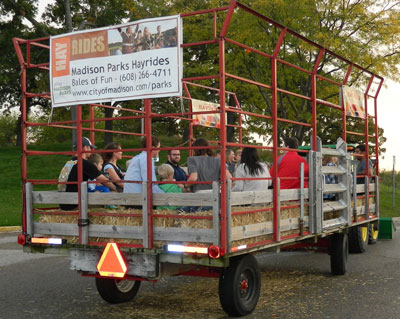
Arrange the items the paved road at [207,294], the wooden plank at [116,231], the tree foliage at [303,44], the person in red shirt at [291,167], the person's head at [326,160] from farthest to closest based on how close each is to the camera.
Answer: the tree foliage at [303,44] < the person's head at [326,160] < the person in red shirt at [291,167] < the paved road at [207,294] < the wooden plank at [116,231]

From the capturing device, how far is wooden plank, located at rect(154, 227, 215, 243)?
17.8ft

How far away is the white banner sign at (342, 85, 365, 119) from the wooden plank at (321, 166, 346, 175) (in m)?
1.14

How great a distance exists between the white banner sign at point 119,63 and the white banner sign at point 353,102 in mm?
4326

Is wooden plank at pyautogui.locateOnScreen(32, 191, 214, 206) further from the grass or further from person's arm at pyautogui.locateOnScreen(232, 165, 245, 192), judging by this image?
the grass

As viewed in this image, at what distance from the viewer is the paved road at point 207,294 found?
6.39 metres

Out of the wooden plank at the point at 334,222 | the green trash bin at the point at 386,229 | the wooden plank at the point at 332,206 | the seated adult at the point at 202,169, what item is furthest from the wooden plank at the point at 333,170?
the green trash bin at the point at 386,229

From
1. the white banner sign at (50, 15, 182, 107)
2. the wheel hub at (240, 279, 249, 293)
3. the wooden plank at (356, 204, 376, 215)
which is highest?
the white banner sign at (50, 15, 182, 107)

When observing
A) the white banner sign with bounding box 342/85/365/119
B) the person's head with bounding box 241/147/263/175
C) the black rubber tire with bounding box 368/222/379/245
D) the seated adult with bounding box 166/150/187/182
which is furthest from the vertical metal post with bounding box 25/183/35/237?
the black rubber tire with bounding box 368/222/379/245

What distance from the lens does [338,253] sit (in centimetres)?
858

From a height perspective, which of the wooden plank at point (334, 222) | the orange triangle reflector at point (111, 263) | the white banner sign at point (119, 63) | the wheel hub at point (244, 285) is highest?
the white banner sign at point (119, 63)

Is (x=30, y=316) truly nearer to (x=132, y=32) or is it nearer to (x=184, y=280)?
(x=184, y=280)

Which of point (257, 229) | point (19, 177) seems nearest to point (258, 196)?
point (257, 229)

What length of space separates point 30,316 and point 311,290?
3.62 m

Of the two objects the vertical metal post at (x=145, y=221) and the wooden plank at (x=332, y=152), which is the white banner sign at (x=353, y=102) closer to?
the wooden plank at (x=332, y=152)
